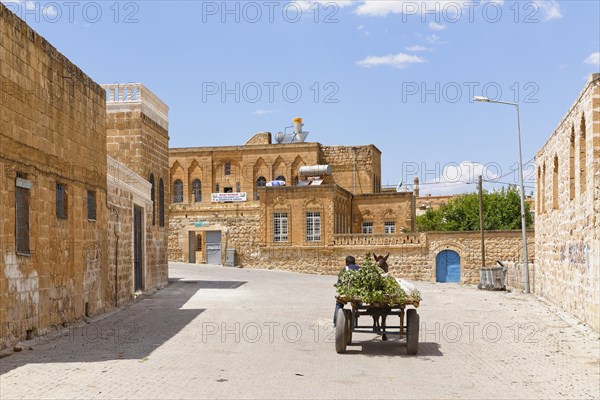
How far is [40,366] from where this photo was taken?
1063 centimetres

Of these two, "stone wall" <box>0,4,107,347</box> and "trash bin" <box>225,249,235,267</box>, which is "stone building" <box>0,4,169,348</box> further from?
"trash bin" <box>225,249,235,267</box>

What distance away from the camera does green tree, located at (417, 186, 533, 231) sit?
55750 millimetres

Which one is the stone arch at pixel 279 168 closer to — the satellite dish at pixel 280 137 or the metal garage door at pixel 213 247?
the satellite dish at pixel 280 137

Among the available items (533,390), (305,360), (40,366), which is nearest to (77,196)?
(40,366)

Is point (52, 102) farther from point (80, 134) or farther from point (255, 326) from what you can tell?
point (255, 326)

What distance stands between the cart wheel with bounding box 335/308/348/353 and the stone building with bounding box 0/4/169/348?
5.30 m

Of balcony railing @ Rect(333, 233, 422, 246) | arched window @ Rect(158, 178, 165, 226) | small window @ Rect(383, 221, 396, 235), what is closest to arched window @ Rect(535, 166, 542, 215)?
arched window @ Rect(158, 178, 165, 226)

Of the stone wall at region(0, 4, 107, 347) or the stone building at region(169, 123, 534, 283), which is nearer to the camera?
the stone wall at region(0, 4, 107, 347)

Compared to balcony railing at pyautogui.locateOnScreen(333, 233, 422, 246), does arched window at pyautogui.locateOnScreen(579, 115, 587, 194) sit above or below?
above

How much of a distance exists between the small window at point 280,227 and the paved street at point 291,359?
78.7ft

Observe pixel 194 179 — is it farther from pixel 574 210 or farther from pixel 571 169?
pixel 574 210

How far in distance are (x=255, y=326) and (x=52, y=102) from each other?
6.07 meters

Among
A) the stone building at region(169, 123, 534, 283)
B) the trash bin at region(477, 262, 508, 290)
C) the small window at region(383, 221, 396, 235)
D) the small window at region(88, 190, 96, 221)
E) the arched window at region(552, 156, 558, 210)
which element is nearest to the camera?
the small window at region(88, 190, 96, 221)

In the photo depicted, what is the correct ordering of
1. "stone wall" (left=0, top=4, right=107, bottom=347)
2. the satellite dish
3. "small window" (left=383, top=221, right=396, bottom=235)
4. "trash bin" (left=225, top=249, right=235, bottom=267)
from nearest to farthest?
"stone wall" (left=0, top=4, right=107, bottom=347) → "trash bin" (left=225, top=249, right=235, bottom=267) → "small window" (left=383, top=221, right=396, bottom=235) → the satellite dish
